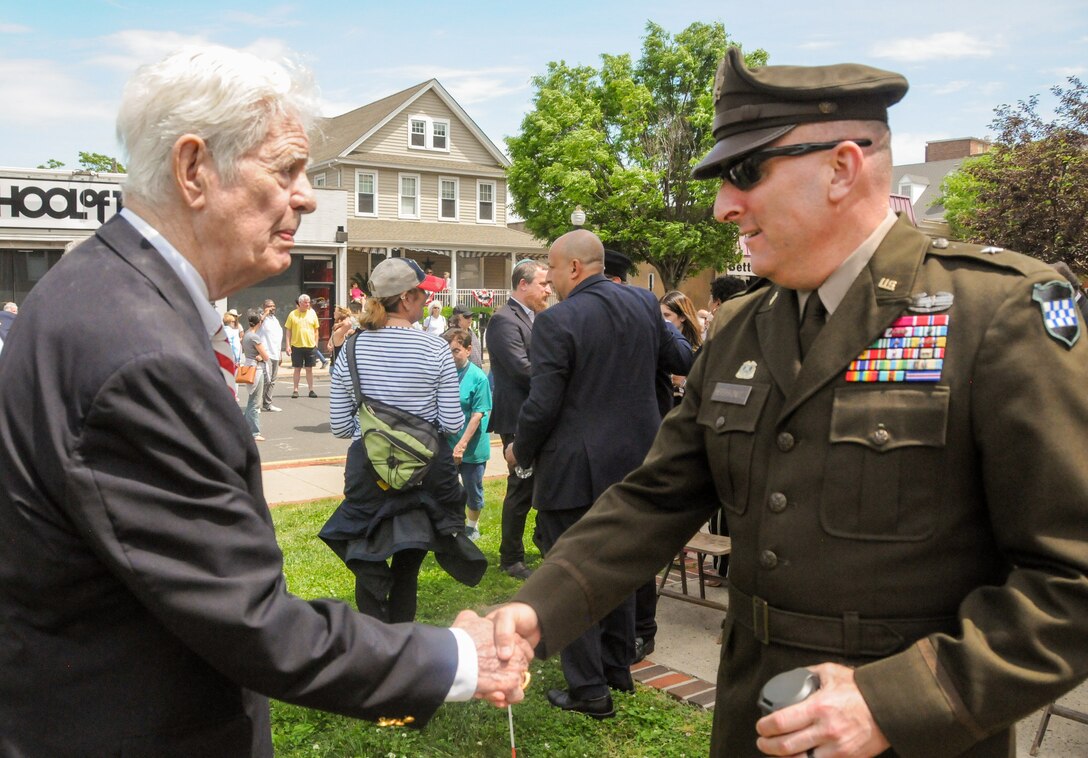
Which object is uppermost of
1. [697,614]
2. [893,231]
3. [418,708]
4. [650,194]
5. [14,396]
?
[650,194]

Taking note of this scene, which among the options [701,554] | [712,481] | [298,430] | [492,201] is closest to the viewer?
[712,481]

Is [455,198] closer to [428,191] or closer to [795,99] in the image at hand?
[428,191]

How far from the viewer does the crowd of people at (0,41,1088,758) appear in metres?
1.65

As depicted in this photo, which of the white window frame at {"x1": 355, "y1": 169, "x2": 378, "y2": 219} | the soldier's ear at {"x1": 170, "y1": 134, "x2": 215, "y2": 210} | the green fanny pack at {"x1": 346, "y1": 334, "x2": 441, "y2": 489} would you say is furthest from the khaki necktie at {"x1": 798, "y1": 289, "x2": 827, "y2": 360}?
the white window frame at {"x1": 355, "y1": 169, "x2": 378, "y2": 219}

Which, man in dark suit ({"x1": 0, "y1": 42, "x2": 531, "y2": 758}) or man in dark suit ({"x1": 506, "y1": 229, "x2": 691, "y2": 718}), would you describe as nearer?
man in dark suit ({"x1": 0, "y1": 42, "x2": 531, "y2": 758})

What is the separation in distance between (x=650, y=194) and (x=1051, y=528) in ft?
121

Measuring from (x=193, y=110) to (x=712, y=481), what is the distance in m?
1.54

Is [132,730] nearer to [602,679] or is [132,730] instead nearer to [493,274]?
[602,679]

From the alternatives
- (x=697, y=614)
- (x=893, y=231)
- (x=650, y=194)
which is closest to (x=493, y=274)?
(x=650, y=194)

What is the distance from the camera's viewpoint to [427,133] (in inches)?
1431

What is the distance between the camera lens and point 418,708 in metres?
1.96

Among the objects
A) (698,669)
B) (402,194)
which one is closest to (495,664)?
(698,669)

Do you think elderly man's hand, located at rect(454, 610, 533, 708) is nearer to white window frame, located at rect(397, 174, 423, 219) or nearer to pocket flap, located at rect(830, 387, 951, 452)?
pocket flap, located at rect(830, 387, 951, 452)

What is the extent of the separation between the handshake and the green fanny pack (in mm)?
2466
